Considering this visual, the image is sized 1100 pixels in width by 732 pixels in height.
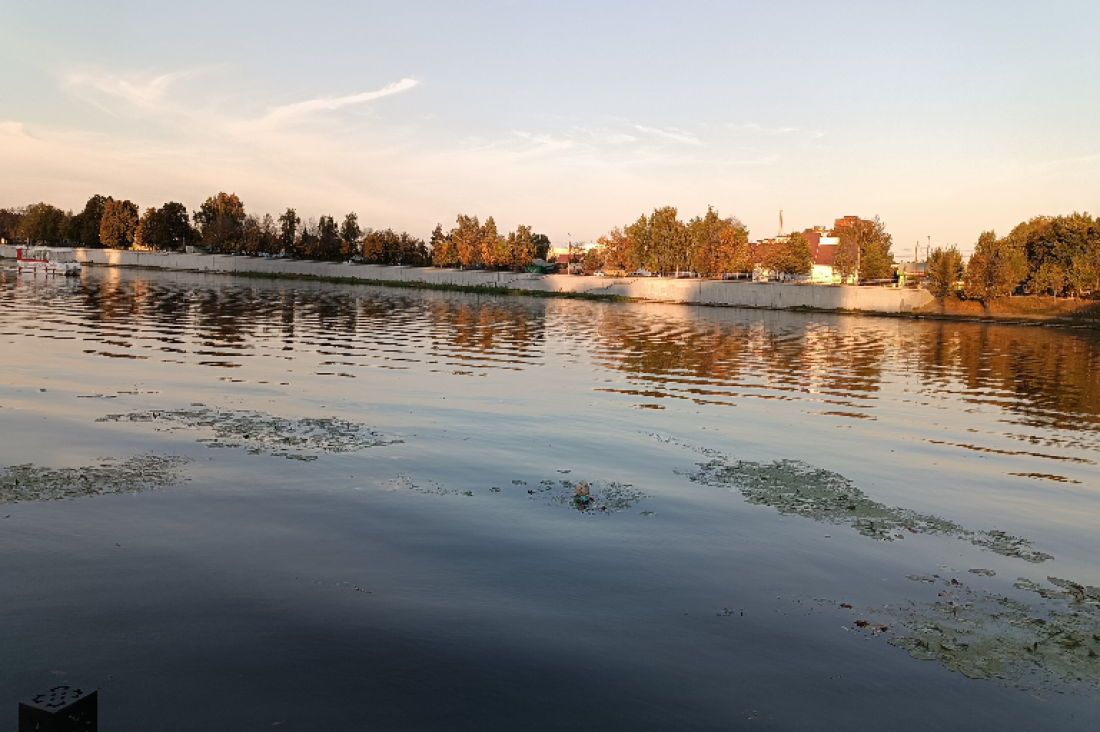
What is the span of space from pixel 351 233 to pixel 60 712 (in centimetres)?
17980

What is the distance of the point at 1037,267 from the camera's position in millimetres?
107875

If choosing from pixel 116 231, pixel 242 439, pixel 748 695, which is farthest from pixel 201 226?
pixel 748 695

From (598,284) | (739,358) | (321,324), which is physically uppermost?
(598,284)

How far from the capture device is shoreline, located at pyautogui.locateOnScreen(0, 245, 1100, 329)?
98688mm

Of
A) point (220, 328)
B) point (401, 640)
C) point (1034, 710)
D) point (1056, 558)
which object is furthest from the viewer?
point (220, 328)

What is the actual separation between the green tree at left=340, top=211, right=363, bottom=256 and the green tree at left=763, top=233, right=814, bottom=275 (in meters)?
88.2

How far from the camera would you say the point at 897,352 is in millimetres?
49000

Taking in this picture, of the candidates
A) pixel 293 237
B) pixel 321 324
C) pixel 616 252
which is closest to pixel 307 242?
pixel 293 237

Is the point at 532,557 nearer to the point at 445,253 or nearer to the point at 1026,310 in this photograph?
the point at 1026,310

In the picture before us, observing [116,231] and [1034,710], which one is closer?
[1034,710]

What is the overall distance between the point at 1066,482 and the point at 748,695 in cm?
1340

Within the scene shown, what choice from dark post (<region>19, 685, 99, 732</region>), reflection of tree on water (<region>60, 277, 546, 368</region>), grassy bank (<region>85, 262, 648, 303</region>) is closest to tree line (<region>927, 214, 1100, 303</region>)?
grassy bank (<region>85, 262, 648, 303</region>)

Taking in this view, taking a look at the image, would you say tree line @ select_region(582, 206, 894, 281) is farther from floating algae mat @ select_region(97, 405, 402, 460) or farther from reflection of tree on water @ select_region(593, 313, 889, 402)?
floating algae mat @ select_region(97, 405, 402, 460)

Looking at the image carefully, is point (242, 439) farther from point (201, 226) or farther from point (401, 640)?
point (201, 226)
